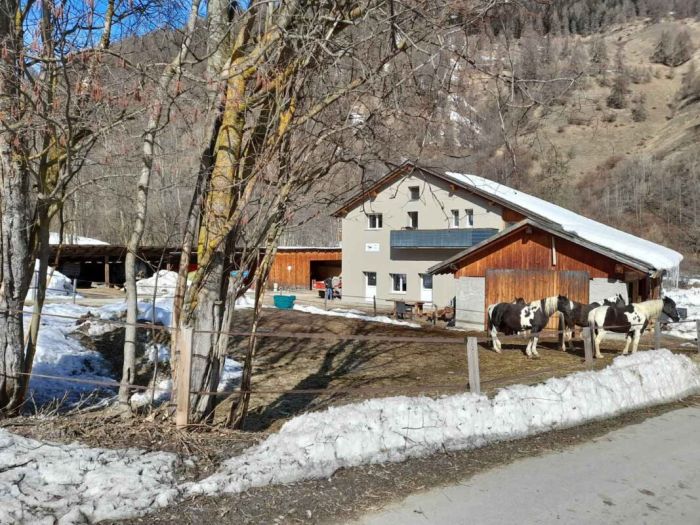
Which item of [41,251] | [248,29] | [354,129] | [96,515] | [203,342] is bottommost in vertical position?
[96,515]

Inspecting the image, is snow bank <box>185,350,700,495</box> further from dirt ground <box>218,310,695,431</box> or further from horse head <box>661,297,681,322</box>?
horse head <box>661,297,681,322</box>

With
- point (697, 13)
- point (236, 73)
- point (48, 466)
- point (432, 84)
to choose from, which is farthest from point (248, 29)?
point (697, 13)

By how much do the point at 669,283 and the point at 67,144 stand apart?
1555 inches

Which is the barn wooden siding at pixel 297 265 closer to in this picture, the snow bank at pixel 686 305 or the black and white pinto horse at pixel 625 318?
the snow bank at pixel 686 305

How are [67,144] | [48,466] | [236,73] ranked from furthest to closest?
[236,73] < [67,144] < [48,466]

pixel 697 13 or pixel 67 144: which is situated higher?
pixel 697 13

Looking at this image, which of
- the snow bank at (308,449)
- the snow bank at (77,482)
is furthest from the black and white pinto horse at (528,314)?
the snow bank at (77,482)

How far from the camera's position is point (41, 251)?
834 cm

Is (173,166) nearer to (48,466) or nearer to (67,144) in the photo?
(67,144)

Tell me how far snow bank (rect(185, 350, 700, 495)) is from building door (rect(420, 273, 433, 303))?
2714cm

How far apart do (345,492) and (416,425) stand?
1.54 meters

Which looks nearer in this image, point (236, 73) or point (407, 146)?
point (236, 73)

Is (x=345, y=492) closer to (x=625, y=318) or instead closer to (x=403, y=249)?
(x=625, y=318)

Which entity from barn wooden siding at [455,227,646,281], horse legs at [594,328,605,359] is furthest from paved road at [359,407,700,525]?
barn wooden siding at [455,227,646,281]
